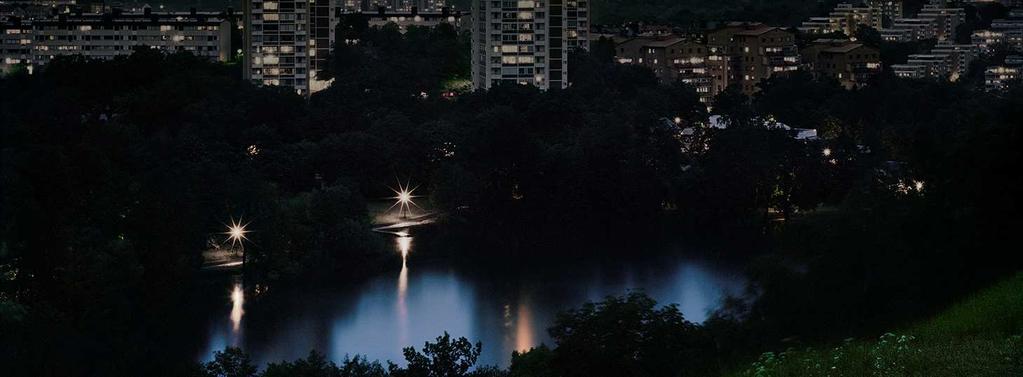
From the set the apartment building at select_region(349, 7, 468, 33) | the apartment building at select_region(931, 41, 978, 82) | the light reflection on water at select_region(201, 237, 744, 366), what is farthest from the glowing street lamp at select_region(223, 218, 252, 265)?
the apartment building at select_region(931, 41, 978, 82)

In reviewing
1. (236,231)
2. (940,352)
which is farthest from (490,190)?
(940,352)

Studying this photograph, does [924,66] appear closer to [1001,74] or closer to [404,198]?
[1001,74]

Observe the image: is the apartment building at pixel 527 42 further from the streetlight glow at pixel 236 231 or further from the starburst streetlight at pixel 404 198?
the streetlight glow at pixel 236 231

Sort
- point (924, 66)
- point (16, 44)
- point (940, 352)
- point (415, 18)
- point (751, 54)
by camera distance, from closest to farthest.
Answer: point (940, 352) < point (751, 54) < point (16, 44) < point (924, 66) < point (415, 18)

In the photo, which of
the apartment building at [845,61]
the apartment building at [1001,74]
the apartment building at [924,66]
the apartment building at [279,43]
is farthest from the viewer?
the apartment building at [924,66]

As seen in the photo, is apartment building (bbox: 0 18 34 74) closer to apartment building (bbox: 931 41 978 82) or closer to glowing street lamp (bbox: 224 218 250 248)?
apartment building (bbox: 931 41 978 82)

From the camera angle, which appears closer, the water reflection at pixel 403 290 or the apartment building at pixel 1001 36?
the water reflection at pixel 403 290

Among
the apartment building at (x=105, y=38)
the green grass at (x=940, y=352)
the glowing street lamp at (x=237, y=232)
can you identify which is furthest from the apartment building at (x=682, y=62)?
the green grass at (x=940, y=352)
